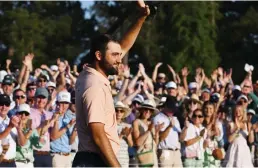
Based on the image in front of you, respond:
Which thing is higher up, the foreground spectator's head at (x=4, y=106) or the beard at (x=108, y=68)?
the foreground spectator's head at (x=4, y=106)

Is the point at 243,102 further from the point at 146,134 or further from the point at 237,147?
the point at 146,134

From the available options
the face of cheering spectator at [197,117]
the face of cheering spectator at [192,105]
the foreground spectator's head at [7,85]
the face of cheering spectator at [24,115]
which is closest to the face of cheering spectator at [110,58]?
the face of cheering spectator at [24,115]

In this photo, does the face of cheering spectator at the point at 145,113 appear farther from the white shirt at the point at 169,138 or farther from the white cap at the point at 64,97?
the white cap at the point at 64,97

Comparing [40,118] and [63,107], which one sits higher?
[63,107]

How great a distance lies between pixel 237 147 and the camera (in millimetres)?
15758

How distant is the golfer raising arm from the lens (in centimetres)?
764

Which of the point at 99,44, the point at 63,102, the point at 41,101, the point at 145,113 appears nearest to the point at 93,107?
the point at 99,44

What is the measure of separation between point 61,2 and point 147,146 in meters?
45.6

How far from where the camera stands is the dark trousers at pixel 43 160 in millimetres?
13820

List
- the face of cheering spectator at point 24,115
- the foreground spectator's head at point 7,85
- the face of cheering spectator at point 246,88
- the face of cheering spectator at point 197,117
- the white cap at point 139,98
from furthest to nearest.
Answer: the face of cheering spectator at point 246,88 → the white cap at point 139,98 → the face of cheering spectator at point 197,117 → the foreground spectator's head at point 7,85 → the face of cheering spectator at point 24,115

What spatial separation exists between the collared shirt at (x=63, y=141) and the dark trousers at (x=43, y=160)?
0.13 m

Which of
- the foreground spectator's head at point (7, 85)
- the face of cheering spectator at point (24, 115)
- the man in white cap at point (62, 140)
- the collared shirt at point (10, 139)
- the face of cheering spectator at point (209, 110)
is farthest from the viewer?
the face of cheering spectator at point (209, 110)

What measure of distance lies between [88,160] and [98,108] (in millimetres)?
451

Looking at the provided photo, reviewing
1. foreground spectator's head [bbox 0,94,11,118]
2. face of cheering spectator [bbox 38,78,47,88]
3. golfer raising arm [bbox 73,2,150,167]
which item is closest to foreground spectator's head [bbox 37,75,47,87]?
face of cheering spectator [bbox 38,78,47,88]
